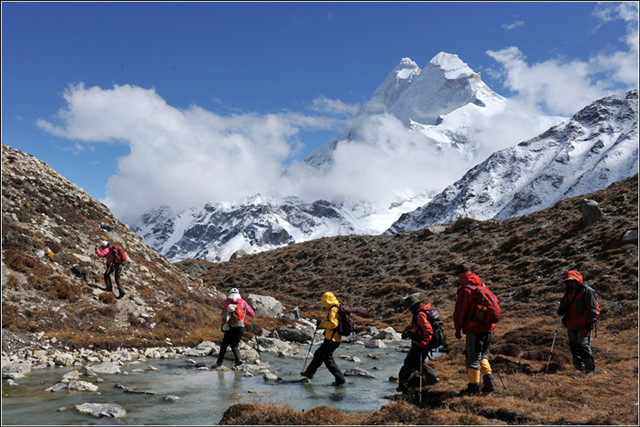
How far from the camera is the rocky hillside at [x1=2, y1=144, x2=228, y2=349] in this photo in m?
17.0

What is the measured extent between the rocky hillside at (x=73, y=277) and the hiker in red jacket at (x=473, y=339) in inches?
526

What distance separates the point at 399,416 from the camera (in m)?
8.27

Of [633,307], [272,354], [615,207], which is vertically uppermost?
[615,207]

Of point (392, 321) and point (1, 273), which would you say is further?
point (392, 321)

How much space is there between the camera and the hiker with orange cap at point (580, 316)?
40.0ft

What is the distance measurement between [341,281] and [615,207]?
30.1 meters

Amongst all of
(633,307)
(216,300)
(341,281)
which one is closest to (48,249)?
(216,300)

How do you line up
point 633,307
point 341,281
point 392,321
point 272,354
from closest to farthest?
1. point 272,354
2. point 633,307
3. point 392,321
4. point 341,281

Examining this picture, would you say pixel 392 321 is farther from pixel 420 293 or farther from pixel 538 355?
pixel 538 355

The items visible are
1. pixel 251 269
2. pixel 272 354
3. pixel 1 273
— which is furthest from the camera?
pixel 251 269

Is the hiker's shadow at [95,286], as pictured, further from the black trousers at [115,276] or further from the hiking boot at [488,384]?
the hiking boot at [488,384]

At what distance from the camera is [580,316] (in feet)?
40.6

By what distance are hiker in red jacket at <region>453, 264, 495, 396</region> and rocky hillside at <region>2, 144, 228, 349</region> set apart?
43.8 ft

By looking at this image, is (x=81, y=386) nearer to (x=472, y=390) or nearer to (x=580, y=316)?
(x=472, y=390)
